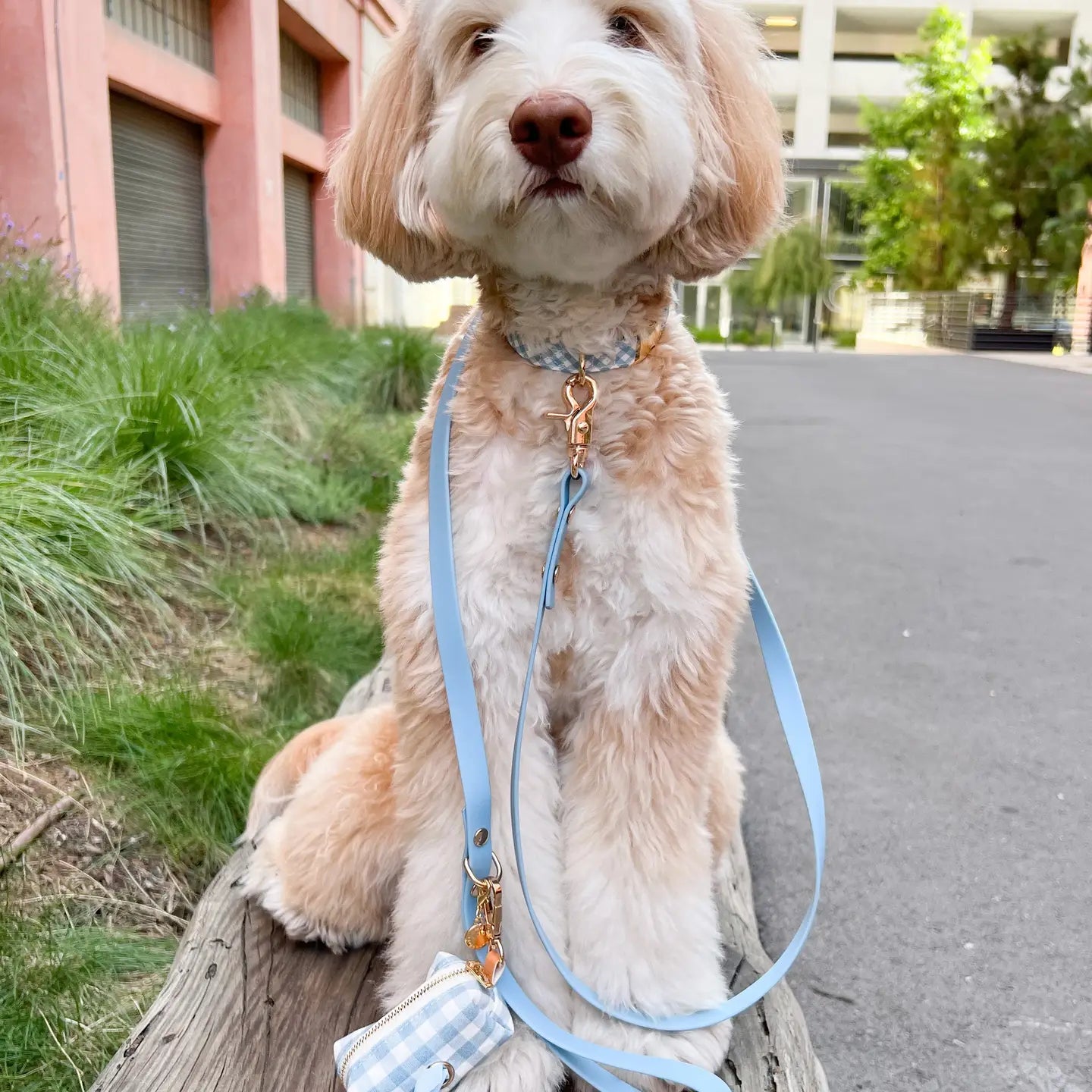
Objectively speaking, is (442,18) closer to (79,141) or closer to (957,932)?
(957,932)

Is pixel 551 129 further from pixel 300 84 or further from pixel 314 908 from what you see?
pixel 300 84

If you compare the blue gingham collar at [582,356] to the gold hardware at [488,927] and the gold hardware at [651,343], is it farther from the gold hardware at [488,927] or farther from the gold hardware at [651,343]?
the gold hardware at [488,927]

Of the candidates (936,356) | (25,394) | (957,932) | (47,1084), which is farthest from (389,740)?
(936,356)

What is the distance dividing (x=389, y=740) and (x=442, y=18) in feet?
3.77

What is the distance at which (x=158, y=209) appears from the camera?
8.43m

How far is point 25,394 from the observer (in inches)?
136

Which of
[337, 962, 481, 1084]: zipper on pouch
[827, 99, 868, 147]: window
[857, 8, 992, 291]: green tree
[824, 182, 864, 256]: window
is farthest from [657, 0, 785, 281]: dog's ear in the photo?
[827, 99, 868, 147]: window

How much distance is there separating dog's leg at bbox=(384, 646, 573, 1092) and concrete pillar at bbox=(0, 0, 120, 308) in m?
4.79

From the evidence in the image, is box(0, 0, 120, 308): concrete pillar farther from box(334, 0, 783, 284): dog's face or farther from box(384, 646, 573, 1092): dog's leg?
box(384, 646, 573, 1092): dog's leg

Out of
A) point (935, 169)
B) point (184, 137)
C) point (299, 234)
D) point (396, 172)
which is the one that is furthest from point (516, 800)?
point (935, 169)

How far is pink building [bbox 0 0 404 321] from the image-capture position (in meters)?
5.60

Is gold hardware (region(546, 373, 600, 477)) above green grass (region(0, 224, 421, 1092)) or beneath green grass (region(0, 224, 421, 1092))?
above

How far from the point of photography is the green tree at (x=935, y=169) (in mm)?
23984

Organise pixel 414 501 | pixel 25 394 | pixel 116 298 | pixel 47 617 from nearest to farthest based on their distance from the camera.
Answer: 1. pixel 414 501
2. pixel 47 617
3. pixel 25 394
4. pixel 116 298
